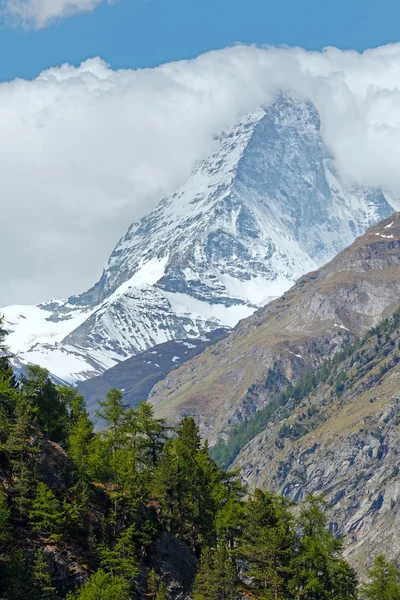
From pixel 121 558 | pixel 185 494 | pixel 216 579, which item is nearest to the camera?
pixel 216 579

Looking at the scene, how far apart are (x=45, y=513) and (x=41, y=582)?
24.3ft

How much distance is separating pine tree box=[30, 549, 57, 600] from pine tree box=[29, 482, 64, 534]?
12.7 feet

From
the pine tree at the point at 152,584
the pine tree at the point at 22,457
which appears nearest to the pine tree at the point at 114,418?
the pine tree at the point at 22,457

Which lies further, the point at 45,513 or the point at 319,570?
the point at 319,570

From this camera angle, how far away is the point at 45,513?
3706 inches

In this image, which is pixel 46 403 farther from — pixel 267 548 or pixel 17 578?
pixel 17 578

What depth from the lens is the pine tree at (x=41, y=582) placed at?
8700 cm

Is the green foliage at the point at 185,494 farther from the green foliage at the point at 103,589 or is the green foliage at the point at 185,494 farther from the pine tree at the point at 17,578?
the pine tree at the point at 17,578

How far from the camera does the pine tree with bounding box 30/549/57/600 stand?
87.0 m

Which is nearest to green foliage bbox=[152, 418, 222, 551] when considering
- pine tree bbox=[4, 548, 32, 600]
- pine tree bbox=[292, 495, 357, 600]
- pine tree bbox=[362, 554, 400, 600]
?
pine tree bbox=[292, 495, 357, 600]

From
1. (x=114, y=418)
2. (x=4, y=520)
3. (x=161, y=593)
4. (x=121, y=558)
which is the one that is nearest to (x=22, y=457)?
(x=4, y=520)

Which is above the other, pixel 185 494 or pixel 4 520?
pixel 4 520

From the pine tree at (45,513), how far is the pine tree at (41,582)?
12.7 ft

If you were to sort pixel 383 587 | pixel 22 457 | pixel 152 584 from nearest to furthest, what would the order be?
pixel 152 584 → pixel 22 457 → pixel 383 587
